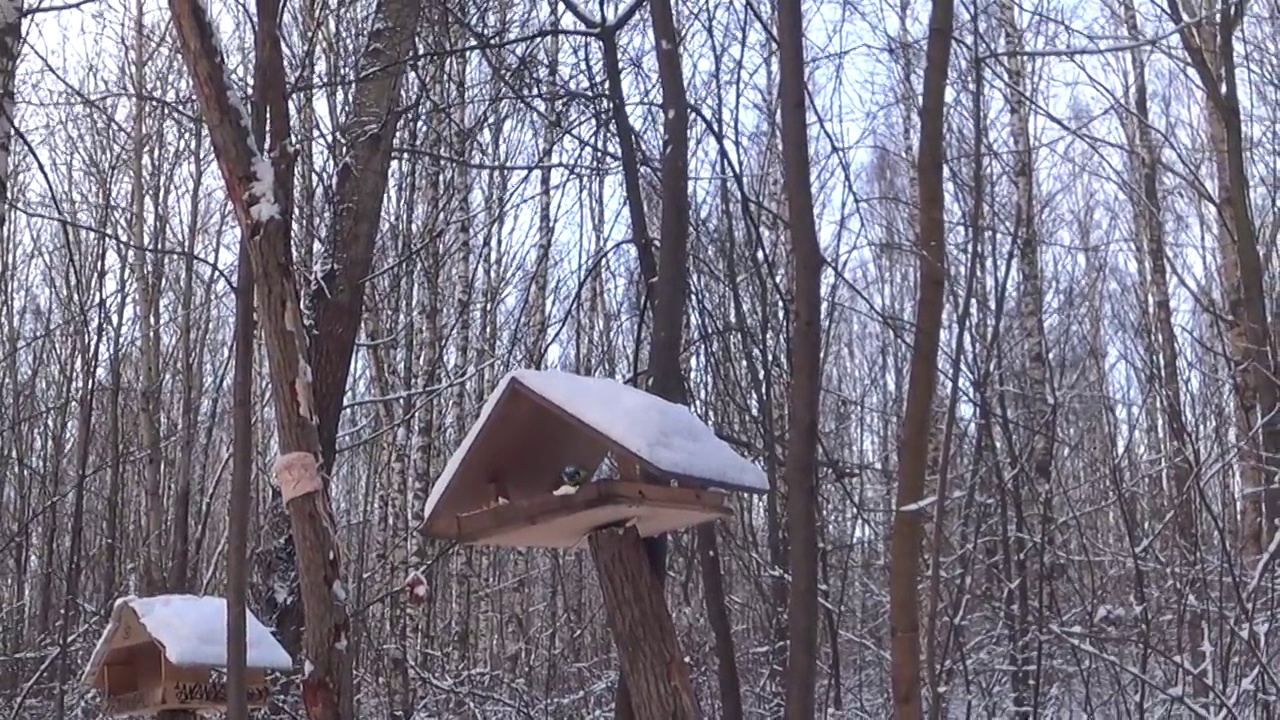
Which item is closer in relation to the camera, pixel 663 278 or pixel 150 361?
pixel 663 278

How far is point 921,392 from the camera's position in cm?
328

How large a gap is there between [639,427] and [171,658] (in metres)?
2.05

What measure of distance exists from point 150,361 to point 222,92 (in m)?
9.69

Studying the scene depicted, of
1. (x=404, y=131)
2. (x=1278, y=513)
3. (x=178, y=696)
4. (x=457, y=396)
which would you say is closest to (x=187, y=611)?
(x=178, y=696)

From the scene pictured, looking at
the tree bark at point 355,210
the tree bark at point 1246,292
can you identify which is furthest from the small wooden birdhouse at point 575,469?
the tree bark at point 1246,292

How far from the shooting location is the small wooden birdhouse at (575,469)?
9.84 ft

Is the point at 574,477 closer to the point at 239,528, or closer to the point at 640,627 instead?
the point at 640,627

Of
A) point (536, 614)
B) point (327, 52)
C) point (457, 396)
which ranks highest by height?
point (327, 52)

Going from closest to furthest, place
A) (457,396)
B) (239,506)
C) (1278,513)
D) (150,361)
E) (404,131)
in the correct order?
(239,506) → (1278,513) → (404,131) → (457,396) → (150,361)

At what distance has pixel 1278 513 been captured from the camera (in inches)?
232

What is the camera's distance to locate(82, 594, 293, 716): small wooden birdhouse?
4.24 m

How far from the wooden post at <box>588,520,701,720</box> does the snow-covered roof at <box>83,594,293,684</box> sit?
1504 mm

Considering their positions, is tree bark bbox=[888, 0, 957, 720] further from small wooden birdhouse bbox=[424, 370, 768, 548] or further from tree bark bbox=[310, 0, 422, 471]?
tree bark bbox=[310, 0, 422, 471]

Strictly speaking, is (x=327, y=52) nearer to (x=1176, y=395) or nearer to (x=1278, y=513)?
(x=1176, y=395)
